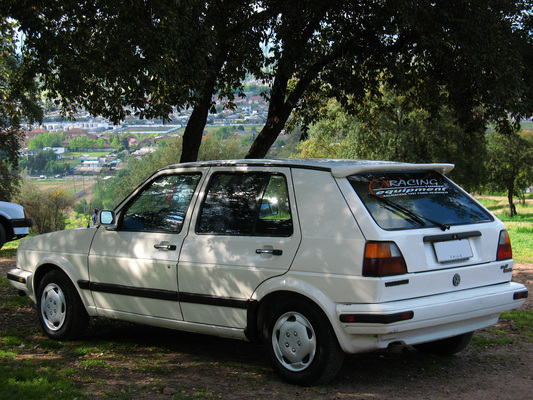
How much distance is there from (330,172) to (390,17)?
6.89 m

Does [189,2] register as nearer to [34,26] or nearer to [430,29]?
[34,26]

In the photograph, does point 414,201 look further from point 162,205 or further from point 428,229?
point 162,205

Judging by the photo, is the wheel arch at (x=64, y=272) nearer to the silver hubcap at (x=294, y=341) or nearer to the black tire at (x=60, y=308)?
the black tire at (x=60, y=308)

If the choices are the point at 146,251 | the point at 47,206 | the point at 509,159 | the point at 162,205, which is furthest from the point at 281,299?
the point at 47,206

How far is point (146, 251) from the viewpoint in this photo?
233 inches

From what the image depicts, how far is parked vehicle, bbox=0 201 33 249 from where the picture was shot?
14.3 metres

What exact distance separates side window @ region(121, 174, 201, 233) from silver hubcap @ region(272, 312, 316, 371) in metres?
1.39

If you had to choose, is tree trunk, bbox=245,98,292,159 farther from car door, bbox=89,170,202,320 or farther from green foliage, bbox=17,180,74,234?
green foliage, bbox=17,180,74,234

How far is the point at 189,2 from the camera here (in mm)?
9172

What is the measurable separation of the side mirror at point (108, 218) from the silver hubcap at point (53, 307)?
0.99m

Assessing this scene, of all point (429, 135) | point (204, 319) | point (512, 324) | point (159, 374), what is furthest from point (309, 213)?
point (429, 135)

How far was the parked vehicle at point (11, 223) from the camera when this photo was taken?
1427 centimetres

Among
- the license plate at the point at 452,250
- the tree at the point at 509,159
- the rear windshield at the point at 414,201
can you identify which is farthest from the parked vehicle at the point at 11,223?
the tree at the point at 509,159

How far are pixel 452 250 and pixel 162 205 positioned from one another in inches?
105
